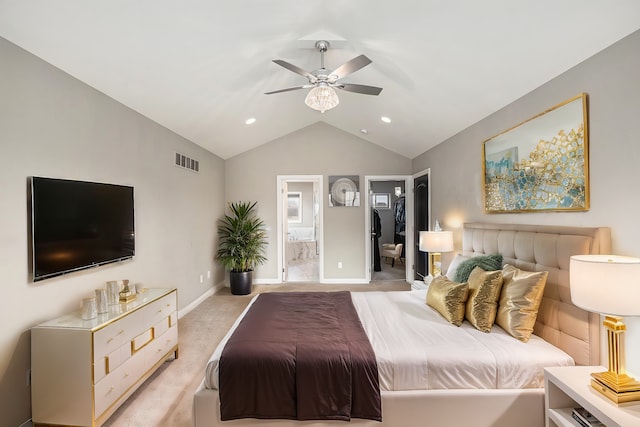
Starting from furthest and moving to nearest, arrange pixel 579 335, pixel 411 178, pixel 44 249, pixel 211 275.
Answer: pixel 411 178 → pixel 211 275 → pixel 44 249 → pixel 579 335

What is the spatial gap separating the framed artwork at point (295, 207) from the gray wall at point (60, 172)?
5879mm

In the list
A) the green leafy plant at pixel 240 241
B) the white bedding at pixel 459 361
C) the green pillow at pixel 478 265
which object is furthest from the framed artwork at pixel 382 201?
the white bedding at pixel 459 361

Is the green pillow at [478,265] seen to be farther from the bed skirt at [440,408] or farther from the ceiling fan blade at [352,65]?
the ceiling fan blade at [352,65]

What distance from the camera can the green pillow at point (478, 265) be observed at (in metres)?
2.53

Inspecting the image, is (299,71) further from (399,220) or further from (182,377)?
(399,220)

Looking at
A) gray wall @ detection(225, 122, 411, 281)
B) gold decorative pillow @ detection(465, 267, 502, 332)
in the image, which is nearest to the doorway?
gray wall @ detection(225, 122, 411, 281)

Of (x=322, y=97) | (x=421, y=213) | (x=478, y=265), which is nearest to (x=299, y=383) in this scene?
(x=478, y=265)

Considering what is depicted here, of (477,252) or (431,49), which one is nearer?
(431,49)

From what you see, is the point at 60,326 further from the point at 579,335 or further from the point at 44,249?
the point at 579,335

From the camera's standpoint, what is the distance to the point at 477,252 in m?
3.07

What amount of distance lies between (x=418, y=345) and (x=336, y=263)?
12.9 ft

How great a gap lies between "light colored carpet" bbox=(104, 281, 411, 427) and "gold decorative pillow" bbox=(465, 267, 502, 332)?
7.01 feet

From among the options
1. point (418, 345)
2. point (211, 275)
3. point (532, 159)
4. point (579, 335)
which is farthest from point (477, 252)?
point (211, 275)

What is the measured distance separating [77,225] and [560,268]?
3.50 metres
